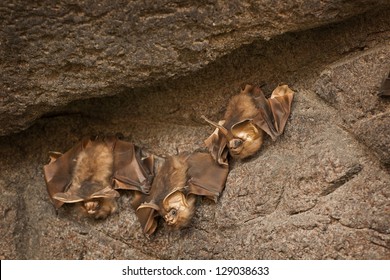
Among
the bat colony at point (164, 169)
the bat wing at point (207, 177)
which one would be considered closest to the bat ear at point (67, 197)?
the bat colony at point (164, 169)

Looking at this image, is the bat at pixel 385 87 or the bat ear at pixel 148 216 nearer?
the bat at pixel 385 87

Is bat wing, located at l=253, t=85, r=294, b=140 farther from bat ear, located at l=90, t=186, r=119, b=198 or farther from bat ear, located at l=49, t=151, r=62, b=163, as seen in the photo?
bat ear, located at l=49, t=151, r=62, b=163

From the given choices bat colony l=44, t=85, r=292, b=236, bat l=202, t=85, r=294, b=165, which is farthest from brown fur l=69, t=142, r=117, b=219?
bat l=202, t=85, r=294, b=165

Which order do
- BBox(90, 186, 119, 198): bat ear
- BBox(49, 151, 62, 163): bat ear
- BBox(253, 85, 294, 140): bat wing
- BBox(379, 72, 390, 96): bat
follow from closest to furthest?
BBox(379, 72, 390, 96): bat, BBox(253, 85, 294, 140): bat wing, BBox(90, 186, 119, 198): bat ear, BBox(49, 151, 62, 163): bat ear

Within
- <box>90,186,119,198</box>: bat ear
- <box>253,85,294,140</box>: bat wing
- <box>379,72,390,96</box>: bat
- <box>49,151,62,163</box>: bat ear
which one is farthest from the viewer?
<box>49,151,62,163</box>: bat ear

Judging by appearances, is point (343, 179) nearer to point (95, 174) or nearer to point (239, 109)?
point (239, 109)

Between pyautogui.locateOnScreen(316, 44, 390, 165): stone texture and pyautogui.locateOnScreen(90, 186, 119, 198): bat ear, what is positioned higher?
pyautogui.locateOnScreen(316, 44, 390, 165): stone texture

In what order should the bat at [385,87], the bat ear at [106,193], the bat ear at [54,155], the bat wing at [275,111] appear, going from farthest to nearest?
the bat ear at [54,155] → the bat ear at [106,193] → the bat wing at [275,111] → the bat at [385,87]

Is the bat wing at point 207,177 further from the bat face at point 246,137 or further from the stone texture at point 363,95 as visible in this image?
the stone texture at point 363,95
